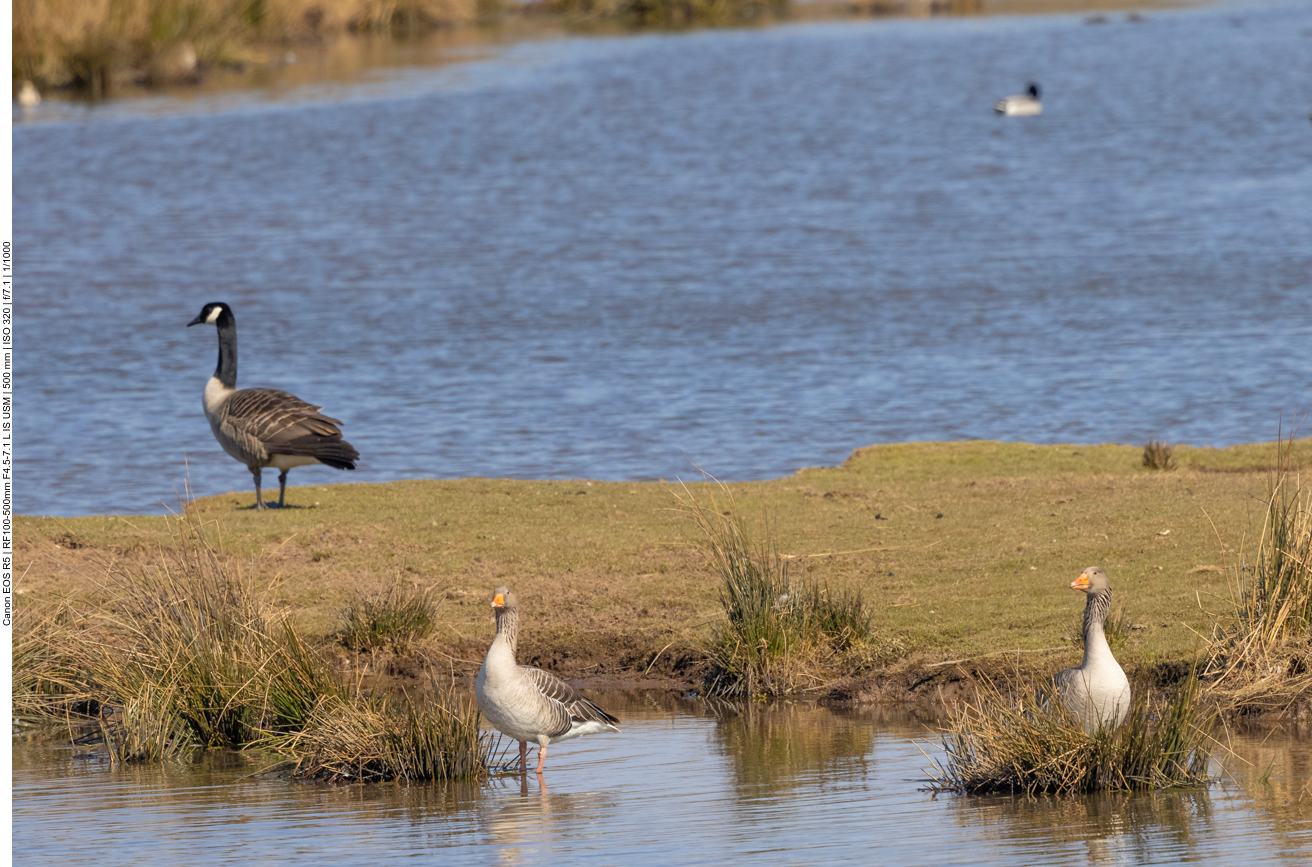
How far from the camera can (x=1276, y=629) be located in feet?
32.4

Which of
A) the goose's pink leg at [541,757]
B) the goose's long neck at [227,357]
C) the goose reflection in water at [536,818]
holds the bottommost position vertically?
the goose reflection in water at [536,818]

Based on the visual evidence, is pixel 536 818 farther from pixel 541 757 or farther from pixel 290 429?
pixel 290 429

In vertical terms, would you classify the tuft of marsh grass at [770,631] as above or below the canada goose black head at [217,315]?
below

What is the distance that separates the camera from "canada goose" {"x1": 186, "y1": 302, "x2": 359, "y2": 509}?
14.5 m

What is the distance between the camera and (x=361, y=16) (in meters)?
73.5

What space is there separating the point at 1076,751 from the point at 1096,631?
0.61 meters

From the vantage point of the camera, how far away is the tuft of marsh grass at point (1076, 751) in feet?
28.3

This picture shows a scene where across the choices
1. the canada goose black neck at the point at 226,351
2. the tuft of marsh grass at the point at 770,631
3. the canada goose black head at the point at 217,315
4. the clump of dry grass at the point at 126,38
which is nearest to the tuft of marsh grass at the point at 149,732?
the tuft of marsh grass at the point at 770,631

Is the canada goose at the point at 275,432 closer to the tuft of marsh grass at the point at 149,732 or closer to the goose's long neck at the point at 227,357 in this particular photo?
the goose's long neck at the point at 227,357

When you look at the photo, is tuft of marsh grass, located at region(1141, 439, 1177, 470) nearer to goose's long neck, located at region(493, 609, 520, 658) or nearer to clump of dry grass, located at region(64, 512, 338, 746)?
goose's long neck, located at region(493, 609, 520, 658)

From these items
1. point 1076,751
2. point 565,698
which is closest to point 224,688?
point 565,698

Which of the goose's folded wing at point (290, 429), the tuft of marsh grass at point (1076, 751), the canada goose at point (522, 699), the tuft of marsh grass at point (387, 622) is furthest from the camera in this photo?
the goose's folded wing at point (290, 429)

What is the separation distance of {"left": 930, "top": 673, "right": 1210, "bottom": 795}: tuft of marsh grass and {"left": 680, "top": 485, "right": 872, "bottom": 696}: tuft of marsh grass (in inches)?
90.9

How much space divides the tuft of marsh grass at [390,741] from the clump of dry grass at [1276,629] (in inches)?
157
